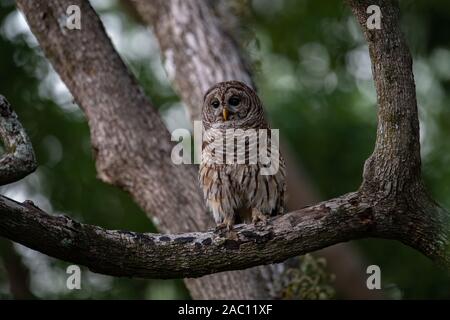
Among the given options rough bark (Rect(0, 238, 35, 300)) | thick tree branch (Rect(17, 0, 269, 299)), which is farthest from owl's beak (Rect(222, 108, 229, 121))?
rough bark (Rect(0, 238, 35, 300))

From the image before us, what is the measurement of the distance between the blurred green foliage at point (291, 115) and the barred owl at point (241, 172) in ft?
4.99

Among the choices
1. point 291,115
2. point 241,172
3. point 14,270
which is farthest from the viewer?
point 291,115

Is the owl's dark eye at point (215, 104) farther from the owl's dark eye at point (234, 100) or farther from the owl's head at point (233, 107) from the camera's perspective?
the owl's dark eye at point (234, 100)

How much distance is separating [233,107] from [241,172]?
0.69 metres

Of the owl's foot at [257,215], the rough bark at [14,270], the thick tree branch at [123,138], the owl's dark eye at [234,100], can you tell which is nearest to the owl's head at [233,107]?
the owl's dark eye at [234,100]

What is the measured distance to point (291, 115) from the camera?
8.30 metres

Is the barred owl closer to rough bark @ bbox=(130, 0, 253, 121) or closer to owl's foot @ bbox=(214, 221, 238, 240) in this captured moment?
owl's foot @ bbox=(214, 221, 238, 240)

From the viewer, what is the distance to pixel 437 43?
7.28 metres

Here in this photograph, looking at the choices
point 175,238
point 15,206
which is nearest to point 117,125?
point 175,238

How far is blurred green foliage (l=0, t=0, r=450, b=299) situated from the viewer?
712 cm

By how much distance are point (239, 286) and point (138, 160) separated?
130 cm

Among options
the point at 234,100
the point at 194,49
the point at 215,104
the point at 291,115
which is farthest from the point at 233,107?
the point at 291,115

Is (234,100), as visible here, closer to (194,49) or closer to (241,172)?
(241,172)
